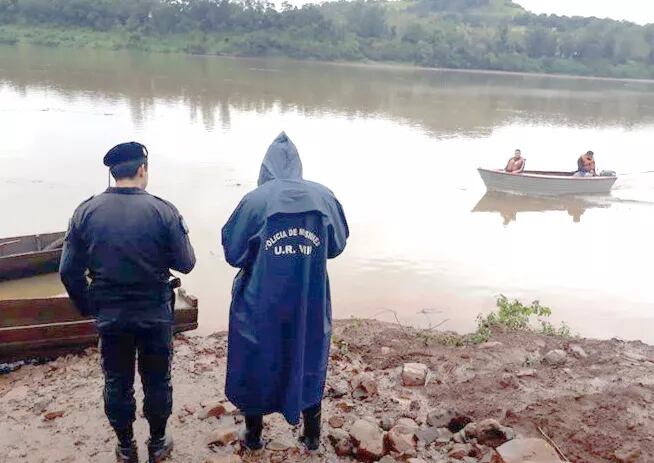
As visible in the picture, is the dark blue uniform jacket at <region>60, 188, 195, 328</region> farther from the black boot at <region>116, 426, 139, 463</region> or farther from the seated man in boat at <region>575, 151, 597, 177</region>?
the seated man in boat at <region>575, 151, 597, 177</region>

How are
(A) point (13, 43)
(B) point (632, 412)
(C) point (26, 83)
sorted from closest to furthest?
(B) point (632, 412) < (C) point (26, 83) < (A) point (13, 43)

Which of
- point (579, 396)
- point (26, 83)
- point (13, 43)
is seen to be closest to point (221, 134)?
point (26, 83)

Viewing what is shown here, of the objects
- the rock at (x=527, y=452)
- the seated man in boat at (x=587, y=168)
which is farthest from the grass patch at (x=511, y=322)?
the seated man in boat at (x=587, y=168)

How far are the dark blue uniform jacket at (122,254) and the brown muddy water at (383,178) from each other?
420 centimetres

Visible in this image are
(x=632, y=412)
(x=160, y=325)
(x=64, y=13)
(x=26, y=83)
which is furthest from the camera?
(x=64, y=13)

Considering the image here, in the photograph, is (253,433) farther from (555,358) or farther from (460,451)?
(555,358)

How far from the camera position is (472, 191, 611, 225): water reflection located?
16.3 metres

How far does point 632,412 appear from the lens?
440 centimetres

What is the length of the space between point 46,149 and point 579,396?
18.1 meters

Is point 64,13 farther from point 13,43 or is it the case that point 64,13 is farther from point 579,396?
point 579,396

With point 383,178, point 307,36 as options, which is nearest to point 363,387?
point 383,178

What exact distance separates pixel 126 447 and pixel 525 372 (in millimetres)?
3278

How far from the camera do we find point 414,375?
5098 mm

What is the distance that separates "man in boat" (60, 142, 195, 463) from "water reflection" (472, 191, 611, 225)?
44.0ft
